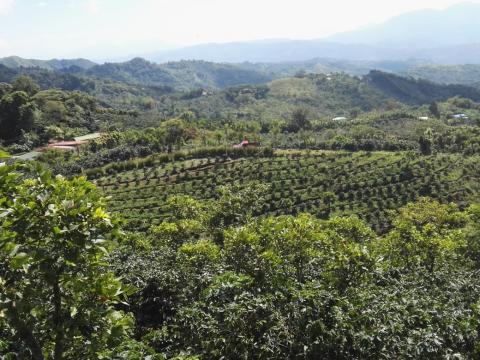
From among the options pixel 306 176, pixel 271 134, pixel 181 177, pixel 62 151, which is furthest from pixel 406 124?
pixel 62 151

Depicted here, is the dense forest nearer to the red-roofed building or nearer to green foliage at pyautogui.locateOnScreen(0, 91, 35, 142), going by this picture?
the red-roofed building

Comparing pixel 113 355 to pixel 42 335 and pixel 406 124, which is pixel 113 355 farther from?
pixel 406 124

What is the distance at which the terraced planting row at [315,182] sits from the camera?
59250 mm

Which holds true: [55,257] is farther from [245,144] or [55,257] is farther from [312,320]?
[245,144]

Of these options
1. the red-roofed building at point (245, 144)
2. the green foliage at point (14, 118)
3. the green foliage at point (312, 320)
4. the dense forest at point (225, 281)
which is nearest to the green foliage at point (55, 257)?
the dense forest at point (225, 281)

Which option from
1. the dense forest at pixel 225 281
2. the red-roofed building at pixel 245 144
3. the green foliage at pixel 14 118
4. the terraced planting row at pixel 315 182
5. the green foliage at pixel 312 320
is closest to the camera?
the dense forest at pixel 225 281

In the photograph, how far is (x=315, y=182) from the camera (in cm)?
6738

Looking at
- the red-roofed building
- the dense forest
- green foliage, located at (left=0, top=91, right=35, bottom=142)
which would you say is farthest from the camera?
green foliage, located at (left=0, top=91, right=35, bottom=142)

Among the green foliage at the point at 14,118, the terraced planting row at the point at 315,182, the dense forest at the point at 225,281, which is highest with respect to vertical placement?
the dense forest at the point at 225,281

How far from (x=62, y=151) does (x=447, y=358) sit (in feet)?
298

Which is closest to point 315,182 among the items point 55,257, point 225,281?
point 225,281

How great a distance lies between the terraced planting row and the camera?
59250 millimetres

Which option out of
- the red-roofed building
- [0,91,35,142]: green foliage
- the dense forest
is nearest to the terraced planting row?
the dense forest

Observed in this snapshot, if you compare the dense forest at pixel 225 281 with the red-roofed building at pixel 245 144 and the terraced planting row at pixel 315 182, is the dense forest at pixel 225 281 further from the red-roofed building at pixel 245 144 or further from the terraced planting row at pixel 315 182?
the red-roofed building at pixel 245 144
